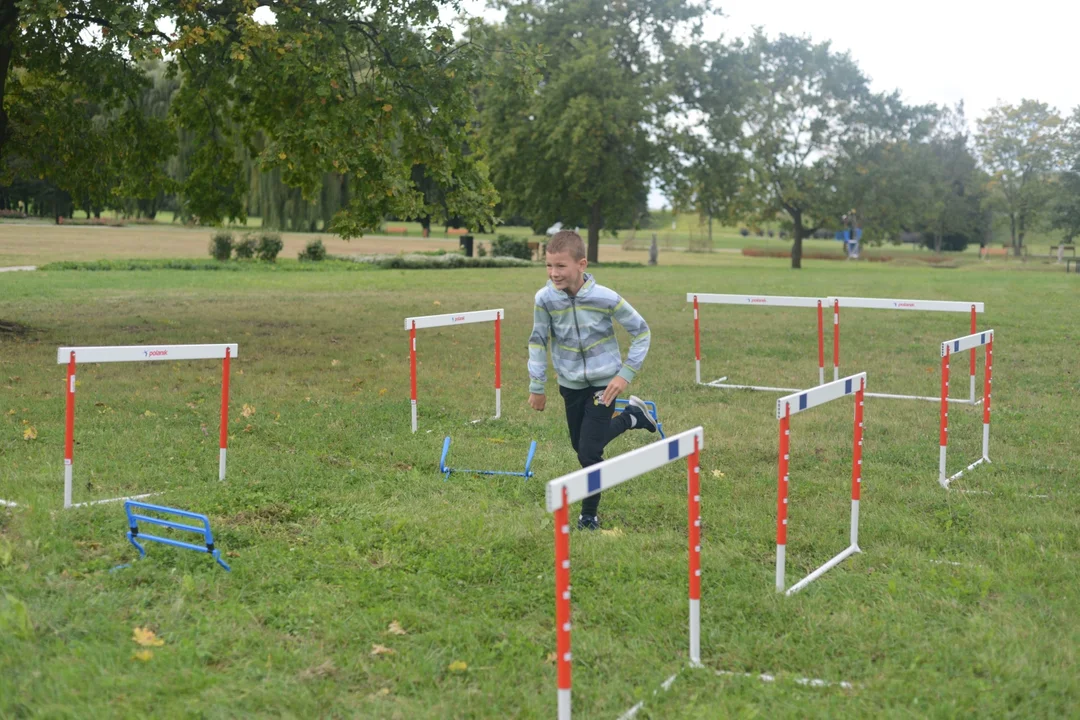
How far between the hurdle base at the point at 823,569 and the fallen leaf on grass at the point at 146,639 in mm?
3049

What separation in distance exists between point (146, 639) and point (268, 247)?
31.6 m

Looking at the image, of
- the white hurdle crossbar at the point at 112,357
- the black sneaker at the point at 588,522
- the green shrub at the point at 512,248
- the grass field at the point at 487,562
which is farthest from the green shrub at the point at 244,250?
the black sneaker at the point at 588,522

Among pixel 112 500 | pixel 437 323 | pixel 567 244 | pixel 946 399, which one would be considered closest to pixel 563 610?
pixel 567 244

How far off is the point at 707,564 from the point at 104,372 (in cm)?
902

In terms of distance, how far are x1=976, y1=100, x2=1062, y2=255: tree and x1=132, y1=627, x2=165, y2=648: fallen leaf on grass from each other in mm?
64787

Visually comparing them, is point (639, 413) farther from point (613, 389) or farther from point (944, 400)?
point (944, 400)

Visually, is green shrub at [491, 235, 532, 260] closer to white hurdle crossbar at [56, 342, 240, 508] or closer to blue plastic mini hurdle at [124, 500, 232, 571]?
white hurdle crossbar at [56, 342, 240, 508]

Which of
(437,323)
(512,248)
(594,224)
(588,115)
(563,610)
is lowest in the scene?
(563,610)

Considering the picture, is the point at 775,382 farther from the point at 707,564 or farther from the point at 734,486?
the point at 707,564

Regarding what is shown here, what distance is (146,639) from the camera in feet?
15.5

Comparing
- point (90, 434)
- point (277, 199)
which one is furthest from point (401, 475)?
point (277, 199)

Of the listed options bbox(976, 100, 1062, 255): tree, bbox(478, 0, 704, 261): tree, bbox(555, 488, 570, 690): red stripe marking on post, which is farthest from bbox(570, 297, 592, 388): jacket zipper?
bbox(976, 100, 1062, 255): tree

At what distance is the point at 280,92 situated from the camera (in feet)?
53.7

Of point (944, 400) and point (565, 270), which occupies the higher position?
point (565, 270)
